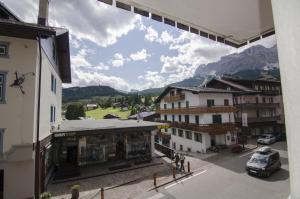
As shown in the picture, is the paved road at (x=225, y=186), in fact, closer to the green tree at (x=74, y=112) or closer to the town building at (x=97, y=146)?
the town building at (x=97, y=146)

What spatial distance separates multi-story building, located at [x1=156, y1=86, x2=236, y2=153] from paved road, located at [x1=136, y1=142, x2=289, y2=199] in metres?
10.9

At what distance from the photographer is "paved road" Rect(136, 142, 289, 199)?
13070mm

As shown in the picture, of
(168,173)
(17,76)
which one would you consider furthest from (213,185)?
(17,76)

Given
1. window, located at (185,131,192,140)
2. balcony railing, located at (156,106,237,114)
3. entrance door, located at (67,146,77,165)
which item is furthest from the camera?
window, located at (185,131,192,140)

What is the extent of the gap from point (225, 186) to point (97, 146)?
13.2 metres

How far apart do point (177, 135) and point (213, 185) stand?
2221cm

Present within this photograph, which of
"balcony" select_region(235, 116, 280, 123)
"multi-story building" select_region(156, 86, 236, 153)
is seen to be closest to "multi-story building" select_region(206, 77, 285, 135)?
"balcony" select_region(235, 116, 280, 123)

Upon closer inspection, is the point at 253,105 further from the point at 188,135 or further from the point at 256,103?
the point at 188,135

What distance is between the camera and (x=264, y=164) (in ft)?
56.2

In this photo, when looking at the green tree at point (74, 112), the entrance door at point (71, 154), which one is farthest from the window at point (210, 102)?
the green tree at point (74, 112)

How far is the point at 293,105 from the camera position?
86 centimetres

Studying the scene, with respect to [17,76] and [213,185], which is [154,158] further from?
[17,76]

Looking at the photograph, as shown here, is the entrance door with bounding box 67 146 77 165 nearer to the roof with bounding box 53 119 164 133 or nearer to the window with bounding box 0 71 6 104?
the roof with bounding box 53 119 164 133

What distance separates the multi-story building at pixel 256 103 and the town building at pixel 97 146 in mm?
23770
